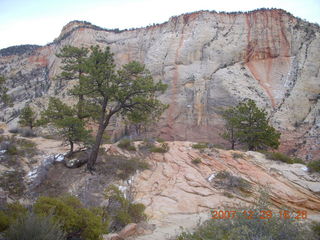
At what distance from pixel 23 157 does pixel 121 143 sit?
5061 mm

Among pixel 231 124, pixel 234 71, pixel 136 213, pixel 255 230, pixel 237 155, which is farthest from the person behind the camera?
pixel 234 71

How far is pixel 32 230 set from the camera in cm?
378

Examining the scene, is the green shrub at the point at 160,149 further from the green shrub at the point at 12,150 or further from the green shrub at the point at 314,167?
the green shrub at the point at 314,167

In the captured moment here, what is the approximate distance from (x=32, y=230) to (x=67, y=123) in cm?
896

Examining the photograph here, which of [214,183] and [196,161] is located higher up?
[196,161]

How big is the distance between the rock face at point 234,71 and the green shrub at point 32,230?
2094 cm

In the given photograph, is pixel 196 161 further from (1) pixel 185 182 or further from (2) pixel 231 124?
(2) pixel 231 124

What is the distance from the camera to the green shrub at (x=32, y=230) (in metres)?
3.73

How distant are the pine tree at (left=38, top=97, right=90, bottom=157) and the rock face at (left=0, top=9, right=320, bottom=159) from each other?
1385cm

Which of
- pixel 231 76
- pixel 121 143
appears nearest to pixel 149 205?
pixel 121 143

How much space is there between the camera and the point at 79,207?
5.63 m

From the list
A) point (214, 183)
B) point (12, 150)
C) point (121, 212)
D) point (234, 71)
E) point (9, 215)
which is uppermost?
point (234, 71)

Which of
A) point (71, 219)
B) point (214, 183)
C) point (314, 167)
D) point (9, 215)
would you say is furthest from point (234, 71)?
point (9, 215)

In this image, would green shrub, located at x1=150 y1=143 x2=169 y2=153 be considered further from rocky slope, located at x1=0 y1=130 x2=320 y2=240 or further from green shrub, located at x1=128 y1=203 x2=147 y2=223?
green shrub, located at x1=128 y1=203 x2=147 y2=223
